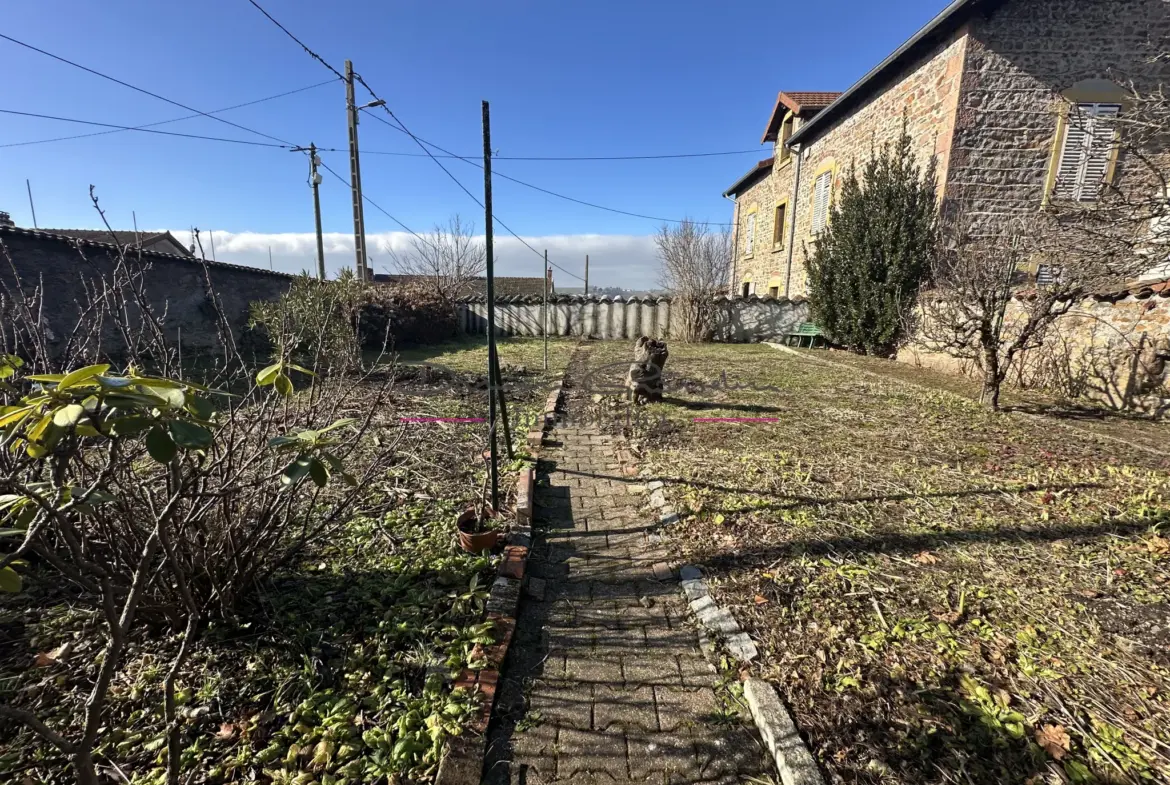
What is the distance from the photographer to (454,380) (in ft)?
25.9

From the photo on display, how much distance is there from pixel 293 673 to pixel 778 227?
60.4 ft

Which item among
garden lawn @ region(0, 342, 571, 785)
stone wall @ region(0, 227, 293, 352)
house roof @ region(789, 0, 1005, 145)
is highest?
house roof @ region(789, 0, 1005, 145)

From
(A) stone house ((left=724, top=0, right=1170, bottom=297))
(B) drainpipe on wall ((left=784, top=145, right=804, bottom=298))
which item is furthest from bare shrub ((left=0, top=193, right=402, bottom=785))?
(B) drainpipe on wall ((left=784, top=145, right=804, bottom=298))

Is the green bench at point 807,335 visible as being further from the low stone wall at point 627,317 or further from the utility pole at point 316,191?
the utility pole at point 316,191

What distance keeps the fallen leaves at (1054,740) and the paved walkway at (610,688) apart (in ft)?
3.12

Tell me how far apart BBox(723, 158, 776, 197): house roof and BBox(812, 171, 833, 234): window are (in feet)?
12.6

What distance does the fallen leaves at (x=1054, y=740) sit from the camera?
63.8 inches

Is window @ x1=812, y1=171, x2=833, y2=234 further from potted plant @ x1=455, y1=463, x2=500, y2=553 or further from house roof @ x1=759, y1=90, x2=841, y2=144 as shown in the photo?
potted plant @ x1=455, y1=463, x2=500, y2=553

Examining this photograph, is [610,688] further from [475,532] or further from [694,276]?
[694,276]

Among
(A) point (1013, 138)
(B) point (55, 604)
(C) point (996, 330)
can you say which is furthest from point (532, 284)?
(B) point (55, 604)

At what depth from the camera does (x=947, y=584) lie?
2.53 m

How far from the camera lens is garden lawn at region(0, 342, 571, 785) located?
1.59m

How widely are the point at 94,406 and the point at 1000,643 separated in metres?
3.10

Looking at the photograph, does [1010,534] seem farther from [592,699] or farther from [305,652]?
[305,652]
